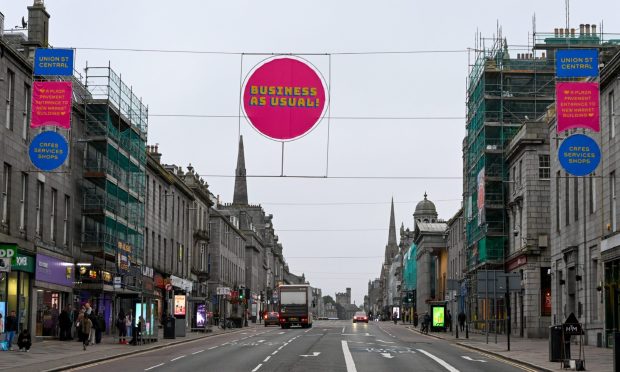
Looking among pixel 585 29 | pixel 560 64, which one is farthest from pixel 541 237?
pixel 560 64

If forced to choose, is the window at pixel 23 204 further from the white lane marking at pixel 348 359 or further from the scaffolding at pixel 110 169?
the white lane marking at pixel 348 359

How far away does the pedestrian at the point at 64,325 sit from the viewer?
45.8 metres

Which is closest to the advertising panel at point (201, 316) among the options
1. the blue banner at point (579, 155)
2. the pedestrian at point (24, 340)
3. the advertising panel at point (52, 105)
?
the pedestrian at point (24, 340)

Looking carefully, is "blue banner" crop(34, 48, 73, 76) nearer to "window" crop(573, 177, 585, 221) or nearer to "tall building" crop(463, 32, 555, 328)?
"window" crop(573, 177, 585, 221)

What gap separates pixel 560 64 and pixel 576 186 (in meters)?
21.4

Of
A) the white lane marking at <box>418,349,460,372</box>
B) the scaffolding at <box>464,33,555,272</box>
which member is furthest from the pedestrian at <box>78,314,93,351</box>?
the scaffolding at <box>464,33,555,272</box>

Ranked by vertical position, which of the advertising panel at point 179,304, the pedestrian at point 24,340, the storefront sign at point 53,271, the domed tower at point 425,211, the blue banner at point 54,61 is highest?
the domed tower at point 425,211

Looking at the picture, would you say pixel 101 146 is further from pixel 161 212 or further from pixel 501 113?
pixel 501 113

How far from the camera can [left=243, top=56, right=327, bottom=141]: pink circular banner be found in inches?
972

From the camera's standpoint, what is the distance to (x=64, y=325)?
1821 inches

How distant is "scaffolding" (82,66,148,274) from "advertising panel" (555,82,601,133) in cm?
2902

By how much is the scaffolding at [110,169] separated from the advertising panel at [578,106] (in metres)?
29.0

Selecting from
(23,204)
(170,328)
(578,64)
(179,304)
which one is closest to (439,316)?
(179,304)

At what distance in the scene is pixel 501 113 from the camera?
65.8 m
